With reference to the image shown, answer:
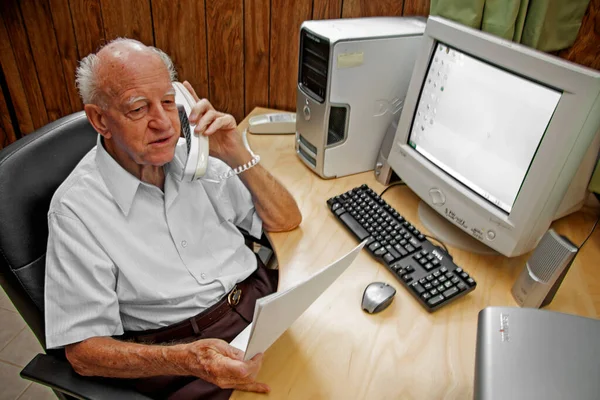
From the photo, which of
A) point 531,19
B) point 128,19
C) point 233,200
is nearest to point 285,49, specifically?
point 128,19

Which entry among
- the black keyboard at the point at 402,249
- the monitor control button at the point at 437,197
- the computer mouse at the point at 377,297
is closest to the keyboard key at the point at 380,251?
the black keyboard at the point at 402,249

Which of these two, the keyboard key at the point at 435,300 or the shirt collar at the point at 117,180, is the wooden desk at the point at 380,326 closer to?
the keyboard key at the point at 435,300

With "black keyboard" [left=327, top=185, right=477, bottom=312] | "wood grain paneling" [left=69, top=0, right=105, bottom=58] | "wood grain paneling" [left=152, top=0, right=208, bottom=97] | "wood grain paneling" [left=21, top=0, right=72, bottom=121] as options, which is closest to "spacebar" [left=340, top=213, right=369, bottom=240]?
"black keyboard" [left=327, top=185, right=477, bottom=312]

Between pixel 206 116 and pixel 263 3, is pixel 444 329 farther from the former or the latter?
pixel 263 3

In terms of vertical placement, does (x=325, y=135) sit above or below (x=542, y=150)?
below

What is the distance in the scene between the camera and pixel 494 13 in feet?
4.04

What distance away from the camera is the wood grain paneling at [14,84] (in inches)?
80.0

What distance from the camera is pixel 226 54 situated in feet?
6.22

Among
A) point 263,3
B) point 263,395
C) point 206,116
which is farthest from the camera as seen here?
point 263,3

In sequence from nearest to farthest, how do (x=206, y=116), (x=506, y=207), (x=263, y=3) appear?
(x=506, y=207) < (x=206, y=116) < (x=263, y=3)

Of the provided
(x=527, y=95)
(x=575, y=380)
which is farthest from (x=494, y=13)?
(x=575, y=380)

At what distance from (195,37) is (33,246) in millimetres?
1201

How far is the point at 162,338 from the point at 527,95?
1.01 metres

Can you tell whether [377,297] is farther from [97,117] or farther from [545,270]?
[97,117]
